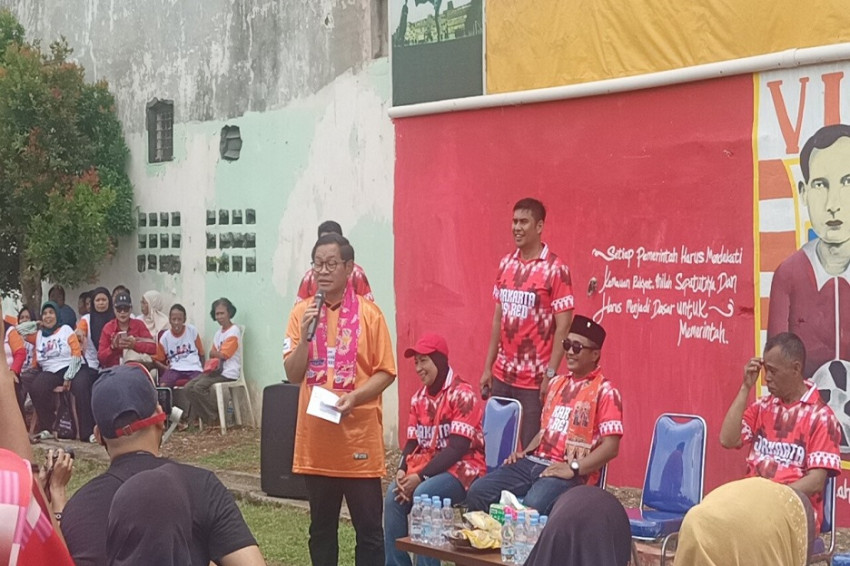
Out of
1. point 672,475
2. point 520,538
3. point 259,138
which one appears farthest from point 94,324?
point 520,538

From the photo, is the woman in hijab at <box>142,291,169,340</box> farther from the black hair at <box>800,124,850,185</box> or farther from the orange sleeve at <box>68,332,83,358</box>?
the black hair at <box>800,124,850,185</box>

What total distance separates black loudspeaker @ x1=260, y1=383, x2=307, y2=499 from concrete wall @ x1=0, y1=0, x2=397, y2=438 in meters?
2.36

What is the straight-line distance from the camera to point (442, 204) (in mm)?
11773

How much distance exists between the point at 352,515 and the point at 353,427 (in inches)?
19.2

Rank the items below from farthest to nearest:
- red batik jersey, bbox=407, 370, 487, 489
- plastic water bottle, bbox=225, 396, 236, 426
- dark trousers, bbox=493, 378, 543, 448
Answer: plastic water bottle, bbox=225, 396, 236, 426, dark trousers, bbox=493, 378, 543, 448, red batik jersey, bbox=407, 370, 487, 489

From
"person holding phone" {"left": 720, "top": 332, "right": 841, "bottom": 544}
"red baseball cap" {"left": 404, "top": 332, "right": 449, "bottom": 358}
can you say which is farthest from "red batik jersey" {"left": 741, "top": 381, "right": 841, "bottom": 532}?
"red baseball cap" {"left": 404, "top": 332, "right": 449, "bottom": 358}

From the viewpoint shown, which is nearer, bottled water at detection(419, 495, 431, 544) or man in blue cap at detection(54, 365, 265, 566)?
man in blue cap at detection(54, 365, 265, 566)

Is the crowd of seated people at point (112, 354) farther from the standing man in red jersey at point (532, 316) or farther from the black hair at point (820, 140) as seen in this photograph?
the black hair at point (820, 140)

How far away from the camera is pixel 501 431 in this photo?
8023mm

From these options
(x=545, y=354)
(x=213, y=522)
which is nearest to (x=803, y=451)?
(x=545, y=354)

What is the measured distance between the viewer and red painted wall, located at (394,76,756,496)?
9.22 meters

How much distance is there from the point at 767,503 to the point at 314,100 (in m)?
10.6

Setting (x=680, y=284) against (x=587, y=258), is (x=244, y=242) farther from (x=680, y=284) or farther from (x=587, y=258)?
(x=680, y=284)

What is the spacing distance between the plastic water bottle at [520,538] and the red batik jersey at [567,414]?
1168mm
